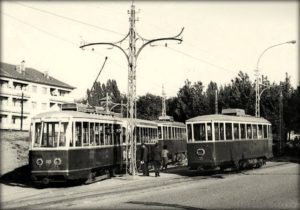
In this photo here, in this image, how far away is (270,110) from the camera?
5031cm

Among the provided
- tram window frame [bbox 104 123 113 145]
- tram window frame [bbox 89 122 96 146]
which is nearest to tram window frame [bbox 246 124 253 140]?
tram window frame [bbox 104 123 113 145]

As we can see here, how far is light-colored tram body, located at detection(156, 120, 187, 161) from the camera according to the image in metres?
29.5

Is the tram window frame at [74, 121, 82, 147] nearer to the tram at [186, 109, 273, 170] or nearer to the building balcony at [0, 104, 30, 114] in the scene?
the tram at [186, 109, 273, 170]

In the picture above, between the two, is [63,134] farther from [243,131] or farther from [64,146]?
[243,131]

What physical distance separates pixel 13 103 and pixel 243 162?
174ft

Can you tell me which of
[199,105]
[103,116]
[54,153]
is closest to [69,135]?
[54,153]

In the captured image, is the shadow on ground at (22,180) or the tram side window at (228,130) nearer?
the shadow on ground at (22,180)

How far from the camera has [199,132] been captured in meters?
20.7

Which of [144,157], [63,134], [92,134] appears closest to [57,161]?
[63,134]

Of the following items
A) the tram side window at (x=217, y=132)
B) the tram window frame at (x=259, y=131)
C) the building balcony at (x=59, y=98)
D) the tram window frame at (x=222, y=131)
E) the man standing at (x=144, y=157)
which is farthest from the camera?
the building balcony at (x=59, y=98)

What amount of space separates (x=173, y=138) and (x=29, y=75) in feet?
162

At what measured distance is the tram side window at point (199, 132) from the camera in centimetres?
2056

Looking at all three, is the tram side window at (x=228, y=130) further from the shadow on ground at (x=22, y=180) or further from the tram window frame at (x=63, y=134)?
the tram window frame at (x=63, y=134)

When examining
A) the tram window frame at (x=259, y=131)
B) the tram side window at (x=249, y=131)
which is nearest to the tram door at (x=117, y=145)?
the tram side window at (x=249, y=131)
